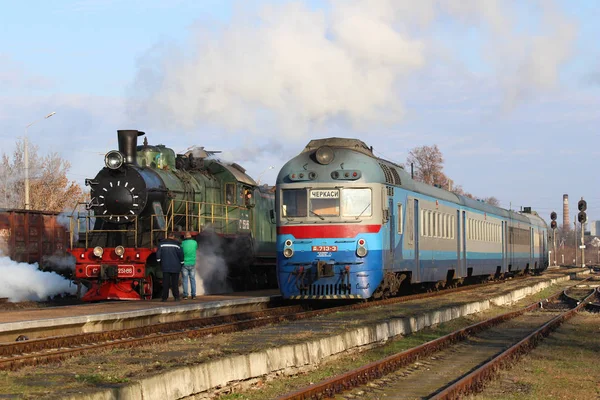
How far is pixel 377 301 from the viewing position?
20156 millimetres

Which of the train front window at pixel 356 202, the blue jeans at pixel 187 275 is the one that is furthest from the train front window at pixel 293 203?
the blue jeans at pixel 187 275

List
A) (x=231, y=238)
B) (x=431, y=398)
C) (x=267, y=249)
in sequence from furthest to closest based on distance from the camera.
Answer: (x=267, y=249), (x=231, y=238), (x=431, y=398)

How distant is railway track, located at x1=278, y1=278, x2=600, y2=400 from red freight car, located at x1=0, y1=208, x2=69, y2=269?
13.3 metres

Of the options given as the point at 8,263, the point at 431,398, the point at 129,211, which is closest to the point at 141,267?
the point at 129,211

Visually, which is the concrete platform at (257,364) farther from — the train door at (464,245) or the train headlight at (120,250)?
the train door at (464,245)

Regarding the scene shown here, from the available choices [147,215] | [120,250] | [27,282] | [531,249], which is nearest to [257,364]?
[120,250]

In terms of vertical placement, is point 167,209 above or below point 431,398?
above

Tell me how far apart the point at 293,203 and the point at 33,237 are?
30.2 feet

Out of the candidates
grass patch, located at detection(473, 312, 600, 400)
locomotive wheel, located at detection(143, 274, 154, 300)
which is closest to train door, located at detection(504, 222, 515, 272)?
locomotive wheel, located at detection(143, 274, 154, 300)

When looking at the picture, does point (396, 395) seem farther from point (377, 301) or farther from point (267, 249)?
point (267, 249)

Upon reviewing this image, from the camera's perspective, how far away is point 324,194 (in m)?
18.6

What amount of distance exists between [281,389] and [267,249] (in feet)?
59.8

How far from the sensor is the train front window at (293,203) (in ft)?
61.5

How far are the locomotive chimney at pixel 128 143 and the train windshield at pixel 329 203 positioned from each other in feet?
16.3
